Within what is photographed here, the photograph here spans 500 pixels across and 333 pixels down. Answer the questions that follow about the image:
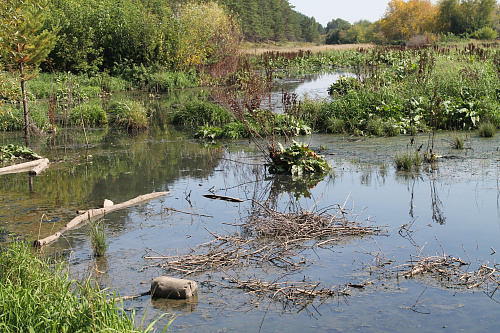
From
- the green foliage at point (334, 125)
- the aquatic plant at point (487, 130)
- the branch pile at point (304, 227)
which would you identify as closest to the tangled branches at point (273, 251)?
the branch pile at point (304, 227)

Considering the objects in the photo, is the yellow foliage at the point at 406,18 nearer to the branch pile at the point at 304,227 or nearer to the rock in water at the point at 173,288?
the branch pile at the point at 304,227

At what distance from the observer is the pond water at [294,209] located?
4.79 meters

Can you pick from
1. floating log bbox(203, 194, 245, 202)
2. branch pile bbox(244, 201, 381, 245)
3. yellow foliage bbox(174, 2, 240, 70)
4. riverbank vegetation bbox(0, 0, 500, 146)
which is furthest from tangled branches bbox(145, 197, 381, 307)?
yellow foliage bbox(174, 2, 240, 70)

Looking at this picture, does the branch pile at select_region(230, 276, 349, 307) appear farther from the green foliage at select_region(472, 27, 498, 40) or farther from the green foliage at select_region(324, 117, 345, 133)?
the green foliage at select_region(472, 27, 498, 40)

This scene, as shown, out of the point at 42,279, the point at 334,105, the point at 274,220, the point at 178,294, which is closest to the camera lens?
the point at 42,279

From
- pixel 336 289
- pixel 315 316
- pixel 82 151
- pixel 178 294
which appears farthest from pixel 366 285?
pixel 82 151

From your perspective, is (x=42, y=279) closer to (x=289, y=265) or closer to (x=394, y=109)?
(x=289, y=265)

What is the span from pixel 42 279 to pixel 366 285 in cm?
318

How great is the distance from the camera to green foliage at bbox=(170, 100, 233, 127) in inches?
727

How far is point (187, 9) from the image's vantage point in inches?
1566

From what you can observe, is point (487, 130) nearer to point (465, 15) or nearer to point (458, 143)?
point (458, 143)

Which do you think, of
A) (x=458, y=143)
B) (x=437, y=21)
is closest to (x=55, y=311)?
(x=458, y=143)

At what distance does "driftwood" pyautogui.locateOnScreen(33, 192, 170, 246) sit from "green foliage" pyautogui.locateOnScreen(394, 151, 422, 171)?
4879mm

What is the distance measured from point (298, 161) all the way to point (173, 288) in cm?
607
